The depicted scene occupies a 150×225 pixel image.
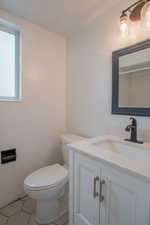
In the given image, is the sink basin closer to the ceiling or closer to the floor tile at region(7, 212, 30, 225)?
the floor tile at region(7, 212, 30, 225)

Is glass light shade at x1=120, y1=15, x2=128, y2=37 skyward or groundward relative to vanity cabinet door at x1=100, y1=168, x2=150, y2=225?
skyward

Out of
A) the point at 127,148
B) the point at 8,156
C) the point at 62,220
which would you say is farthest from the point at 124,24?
the point at 62,220

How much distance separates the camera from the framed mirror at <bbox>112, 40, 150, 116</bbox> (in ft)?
3.80

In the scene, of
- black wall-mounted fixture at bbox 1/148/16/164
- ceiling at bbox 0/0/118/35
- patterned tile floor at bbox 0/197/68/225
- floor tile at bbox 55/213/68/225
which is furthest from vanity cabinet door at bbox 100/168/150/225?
ceiling at bbox 0/0/118/35

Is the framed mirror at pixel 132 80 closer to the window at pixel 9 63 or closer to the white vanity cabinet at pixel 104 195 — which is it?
the white vanity cabinet at pixel 104 195

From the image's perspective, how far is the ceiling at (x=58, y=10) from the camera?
1.33m

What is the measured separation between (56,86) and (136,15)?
3.90 feet

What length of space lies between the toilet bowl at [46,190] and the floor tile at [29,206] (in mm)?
132

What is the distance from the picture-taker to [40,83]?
1.74 m

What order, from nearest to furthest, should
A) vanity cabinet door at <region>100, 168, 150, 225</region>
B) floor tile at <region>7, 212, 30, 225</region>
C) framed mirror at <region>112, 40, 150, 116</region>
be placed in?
vanity cabinet door at <region>100, 168, 150, 225</region> → framed mirror at <region>112, 40, 150, 116</region> → floor tile at <region>7, 212, 30, 225</region>

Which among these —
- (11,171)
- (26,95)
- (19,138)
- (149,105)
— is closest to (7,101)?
(26,95)

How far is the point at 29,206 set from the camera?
4.92 ft

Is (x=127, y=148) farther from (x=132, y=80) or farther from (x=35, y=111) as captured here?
(x=35, y=111)

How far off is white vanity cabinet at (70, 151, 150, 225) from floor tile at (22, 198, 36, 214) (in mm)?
581
